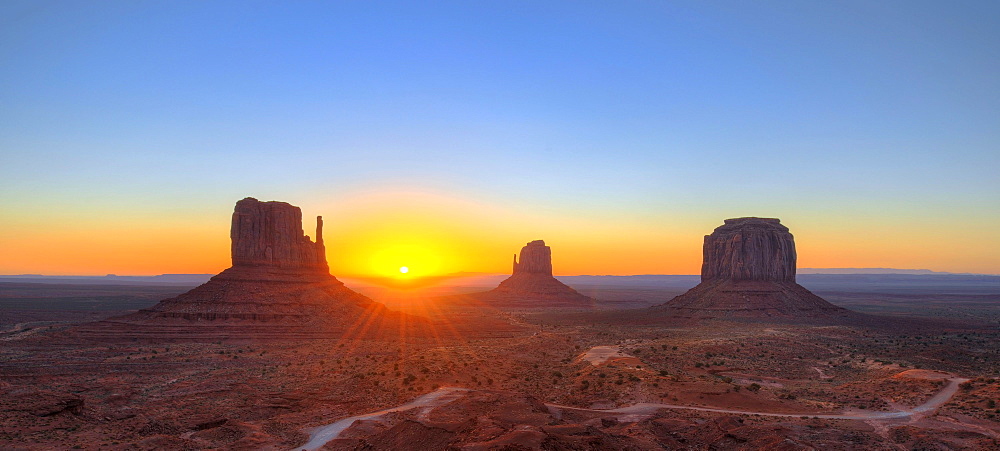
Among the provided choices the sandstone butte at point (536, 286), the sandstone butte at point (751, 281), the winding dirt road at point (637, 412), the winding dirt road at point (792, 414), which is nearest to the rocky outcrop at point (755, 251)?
the sandstone butte at point (751, 281)

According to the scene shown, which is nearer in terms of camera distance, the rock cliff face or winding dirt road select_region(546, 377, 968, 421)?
winding dirt road select_region(546, 377, 968, 421)

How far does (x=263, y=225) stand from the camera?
6291cm

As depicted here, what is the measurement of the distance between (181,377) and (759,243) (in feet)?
267

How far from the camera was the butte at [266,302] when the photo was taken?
52406 mm

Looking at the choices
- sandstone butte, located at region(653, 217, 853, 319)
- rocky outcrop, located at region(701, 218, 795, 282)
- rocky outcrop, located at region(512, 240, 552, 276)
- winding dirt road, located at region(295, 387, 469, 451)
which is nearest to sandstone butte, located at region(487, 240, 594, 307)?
rocky outcrop, located at region(512, 240, 552, 276)

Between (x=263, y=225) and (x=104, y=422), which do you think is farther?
(x=263, y=225)

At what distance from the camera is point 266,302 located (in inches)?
2279

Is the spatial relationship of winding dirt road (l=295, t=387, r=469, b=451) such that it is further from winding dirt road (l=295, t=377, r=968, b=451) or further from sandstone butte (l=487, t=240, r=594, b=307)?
sandstone butte (l=487, t=240, r=594, b=307)

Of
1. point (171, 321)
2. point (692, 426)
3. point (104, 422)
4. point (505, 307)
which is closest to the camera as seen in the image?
point (692, 426)

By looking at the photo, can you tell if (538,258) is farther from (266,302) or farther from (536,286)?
(266,302)

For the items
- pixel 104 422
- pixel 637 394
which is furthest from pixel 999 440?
pixel 104 422

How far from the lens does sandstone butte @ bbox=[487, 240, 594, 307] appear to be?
4899 inches

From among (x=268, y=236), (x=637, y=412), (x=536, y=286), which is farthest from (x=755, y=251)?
(x=268, y=236)

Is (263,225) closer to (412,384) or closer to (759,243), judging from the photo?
(412,384)
